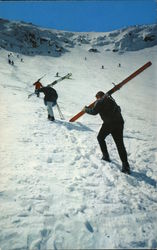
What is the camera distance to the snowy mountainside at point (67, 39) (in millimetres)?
72250

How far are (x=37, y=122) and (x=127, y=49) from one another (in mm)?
82486

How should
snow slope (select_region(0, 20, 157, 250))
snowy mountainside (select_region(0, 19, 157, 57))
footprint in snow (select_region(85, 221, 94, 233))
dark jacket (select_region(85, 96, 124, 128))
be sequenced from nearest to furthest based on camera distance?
snow slope (select_region(0, 20, 157, 250)), footprint in snow (select_region(85, 221, 94, 233)), dark jacket (select_region(85, 96, 124, 128)), snowy mountainside (select_region(0, 19, 157, 57))

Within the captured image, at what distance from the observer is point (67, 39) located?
3575 inches

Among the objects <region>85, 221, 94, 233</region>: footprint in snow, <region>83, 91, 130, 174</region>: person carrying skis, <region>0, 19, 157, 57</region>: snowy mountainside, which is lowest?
<region>85, 221, 94, 233</region>: footprint in snow

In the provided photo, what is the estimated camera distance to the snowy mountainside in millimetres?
72250

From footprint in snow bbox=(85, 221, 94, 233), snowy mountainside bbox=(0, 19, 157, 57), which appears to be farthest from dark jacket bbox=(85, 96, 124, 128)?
snowy mountainside bbox=(0, 19, 157, 57)

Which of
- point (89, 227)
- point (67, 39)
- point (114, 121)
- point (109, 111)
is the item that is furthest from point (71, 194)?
point (67, 39)

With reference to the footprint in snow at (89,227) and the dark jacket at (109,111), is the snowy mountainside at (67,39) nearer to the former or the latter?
the dark jacket at (109,111)

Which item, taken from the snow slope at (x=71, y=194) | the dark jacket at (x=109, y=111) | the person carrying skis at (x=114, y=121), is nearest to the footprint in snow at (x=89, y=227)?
the snow slope at (x=71, y=194)

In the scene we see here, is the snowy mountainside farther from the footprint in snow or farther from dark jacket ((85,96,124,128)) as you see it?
the footprint in snow

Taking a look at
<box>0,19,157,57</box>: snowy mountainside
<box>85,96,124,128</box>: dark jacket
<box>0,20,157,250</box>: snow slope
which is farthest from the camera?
<box>0,19,157,57</box>: snowy mountainside

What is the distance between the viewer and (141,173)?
5.30 m

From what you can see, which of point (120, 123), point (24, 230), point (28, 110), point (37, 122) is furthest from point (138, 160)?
point (28, 110)

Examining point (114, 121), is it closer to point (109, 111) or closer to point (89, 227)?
point (109, 111)
